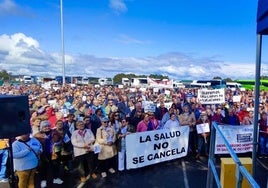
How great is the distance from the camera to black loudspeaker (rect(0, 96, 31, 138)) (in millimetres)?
5723

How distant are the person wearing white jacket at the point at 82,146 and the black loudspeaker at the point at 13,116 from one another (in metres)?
2.84

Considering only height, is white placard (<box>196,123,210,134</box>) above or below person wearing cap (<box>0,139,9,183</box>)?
above

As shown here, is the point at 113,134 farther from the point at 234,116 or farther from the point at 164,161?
the point at 234,116

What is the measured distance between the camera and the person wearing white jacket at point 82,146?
8.85m

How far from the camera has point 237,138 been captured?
10711mm

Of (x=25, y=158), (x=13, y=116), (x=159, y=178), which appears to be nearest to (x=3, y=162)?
(x=25, y=158)

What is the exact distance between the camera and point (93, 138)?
9.20 meters

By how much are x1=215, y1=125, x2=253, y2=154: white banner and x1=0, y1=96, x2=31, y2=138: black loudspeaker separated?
6450 mm

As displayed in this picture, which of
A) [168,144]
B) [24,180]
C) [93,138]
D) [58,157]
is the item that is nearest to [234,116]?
[168,144]

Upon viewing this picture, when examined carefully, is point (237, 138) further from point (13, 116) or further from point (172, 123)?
point (13, 116)

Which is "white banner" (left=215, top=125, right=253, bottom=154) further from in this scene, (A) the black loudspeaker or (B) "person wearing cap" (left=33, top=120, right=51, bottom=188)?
(A) the black loudspeaker

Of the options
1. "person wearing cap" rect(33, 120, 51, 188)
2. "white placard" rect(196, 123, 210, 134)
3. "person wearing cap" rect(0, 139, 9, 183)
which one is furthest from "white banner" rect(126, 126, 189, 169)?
"person wearing cap" rect(0, 139, 9, 183)

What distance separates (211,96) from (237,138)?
467 centimetres

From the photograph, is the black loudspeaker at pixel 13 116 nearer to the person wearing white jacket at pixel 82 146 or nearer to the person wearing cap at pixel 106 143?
the person wearing white jacket at pixel 82 146
